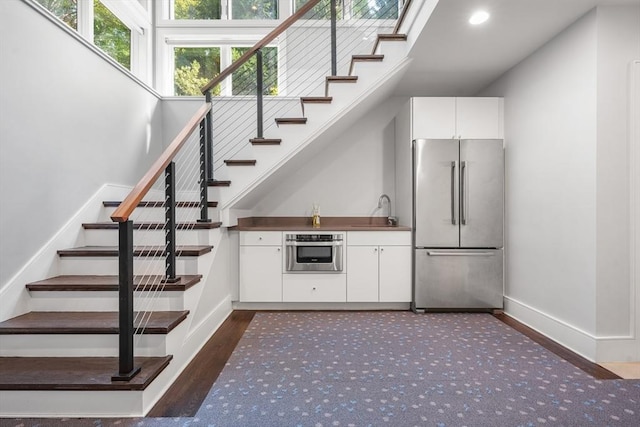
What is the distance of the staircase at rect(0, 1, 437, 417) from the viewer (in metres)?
1.77

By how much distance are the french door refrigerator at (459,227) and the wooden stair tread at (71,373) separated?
2.53 meters

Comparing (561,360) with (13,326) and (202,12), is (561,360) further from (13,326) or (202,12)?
(202,12)

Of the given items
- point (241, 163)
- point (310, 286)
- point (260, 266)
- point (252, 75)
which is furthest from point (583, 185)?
point (252, 75)

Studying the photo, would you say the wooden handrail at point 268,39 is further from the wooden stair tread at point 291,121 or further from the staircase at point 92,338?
the staircase at point 92,338

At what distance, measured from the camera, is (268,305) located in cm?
374

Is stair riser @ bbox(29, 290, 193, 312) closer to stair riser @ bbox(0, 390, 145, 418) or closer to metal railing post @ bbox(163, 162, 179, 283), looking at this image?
metal railing post @ bbox(163, 162, 179, 283)

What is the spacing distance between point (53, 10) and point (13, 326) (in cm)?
260

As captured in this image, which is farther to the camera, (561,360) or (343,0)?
(343,0)

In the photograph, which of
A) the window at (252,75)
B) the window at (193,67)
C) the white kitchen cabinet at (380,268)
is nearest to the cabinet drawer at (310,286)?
the white kitchen cabinet at (380,268)

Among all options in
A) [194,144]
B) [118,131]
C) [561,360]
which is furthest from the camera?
[194,144]

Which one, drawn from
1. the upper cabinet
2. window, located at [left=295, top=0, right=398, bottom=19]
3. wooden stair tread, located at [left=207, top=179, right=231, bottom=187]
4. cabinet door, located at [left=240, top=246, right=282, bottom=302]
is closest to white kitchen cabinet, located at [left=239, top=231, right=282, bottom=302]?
cabinet door, located at [left=240, top=246, right=282, bottom=302]

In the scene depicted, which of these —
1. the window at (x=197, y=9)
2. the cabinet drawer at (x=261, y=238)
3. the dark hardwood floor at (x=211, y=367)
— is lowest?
the dark hardwood floor at (x=211, y=367)

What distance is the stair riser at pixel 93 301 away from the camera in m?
2.30

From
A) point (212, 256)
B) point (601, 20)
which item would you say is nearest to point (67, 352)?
point (212, 256)
